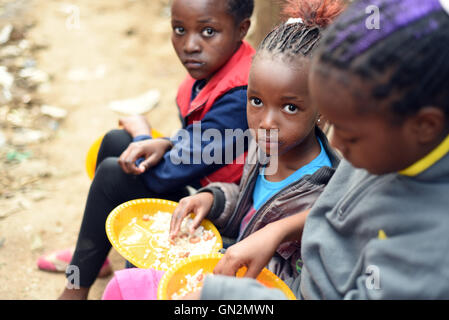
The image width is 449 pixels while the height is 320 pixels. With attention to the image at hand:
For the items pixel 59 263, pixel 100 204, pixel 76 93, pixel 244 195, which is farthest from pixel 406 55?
pixel 76 93

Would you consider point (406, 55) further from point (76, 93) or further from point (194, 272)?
point (76, 93)

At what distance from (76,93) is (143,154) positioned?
2.50 metres

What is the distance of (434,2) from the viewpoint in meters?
0.98

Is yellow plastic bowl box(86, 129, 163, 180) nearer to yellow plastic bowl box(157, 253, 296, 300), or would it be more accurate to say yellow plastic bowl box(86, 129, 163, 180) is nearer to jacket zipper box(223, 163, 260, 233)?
jacket zipper box(223, 163, 260, 233)

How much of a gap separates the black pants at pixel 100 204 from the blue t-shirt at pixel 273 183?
1.35 ft

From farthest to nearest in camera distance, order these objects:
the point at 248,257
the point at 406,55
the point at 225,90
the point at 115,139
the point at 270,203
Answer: the point at 115,139 < the point at 225,90 < the point at 270,203 < the point at 248,257 < the point at 406,55

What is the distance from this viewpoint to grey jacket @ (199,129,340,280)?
1562 millimetres

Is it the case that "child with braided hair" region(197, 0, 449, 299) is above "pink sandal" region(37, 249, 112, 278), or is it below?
above

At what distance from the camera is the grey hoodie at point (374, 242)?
1.02 m

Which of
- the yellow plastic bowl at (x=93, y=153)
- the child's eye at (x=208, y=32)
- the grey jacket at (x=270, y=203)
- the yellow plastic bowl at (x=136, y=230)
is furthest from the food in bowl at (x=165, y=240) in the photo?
the child's eye at (x=208, y=32)

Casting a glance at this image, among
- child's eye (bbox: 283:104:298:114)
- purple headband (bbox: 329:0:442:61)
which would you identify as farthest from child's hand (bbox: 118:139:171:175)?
purple headband (bbox: 329:0:442:61)

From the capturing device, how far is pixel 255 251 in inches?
54.7

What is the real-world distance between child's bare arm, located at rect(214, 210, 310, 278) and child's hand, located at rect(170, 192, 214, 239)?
15.1 inches

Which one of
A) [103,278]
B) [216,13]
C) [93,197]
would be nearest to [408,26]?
[216,13]
